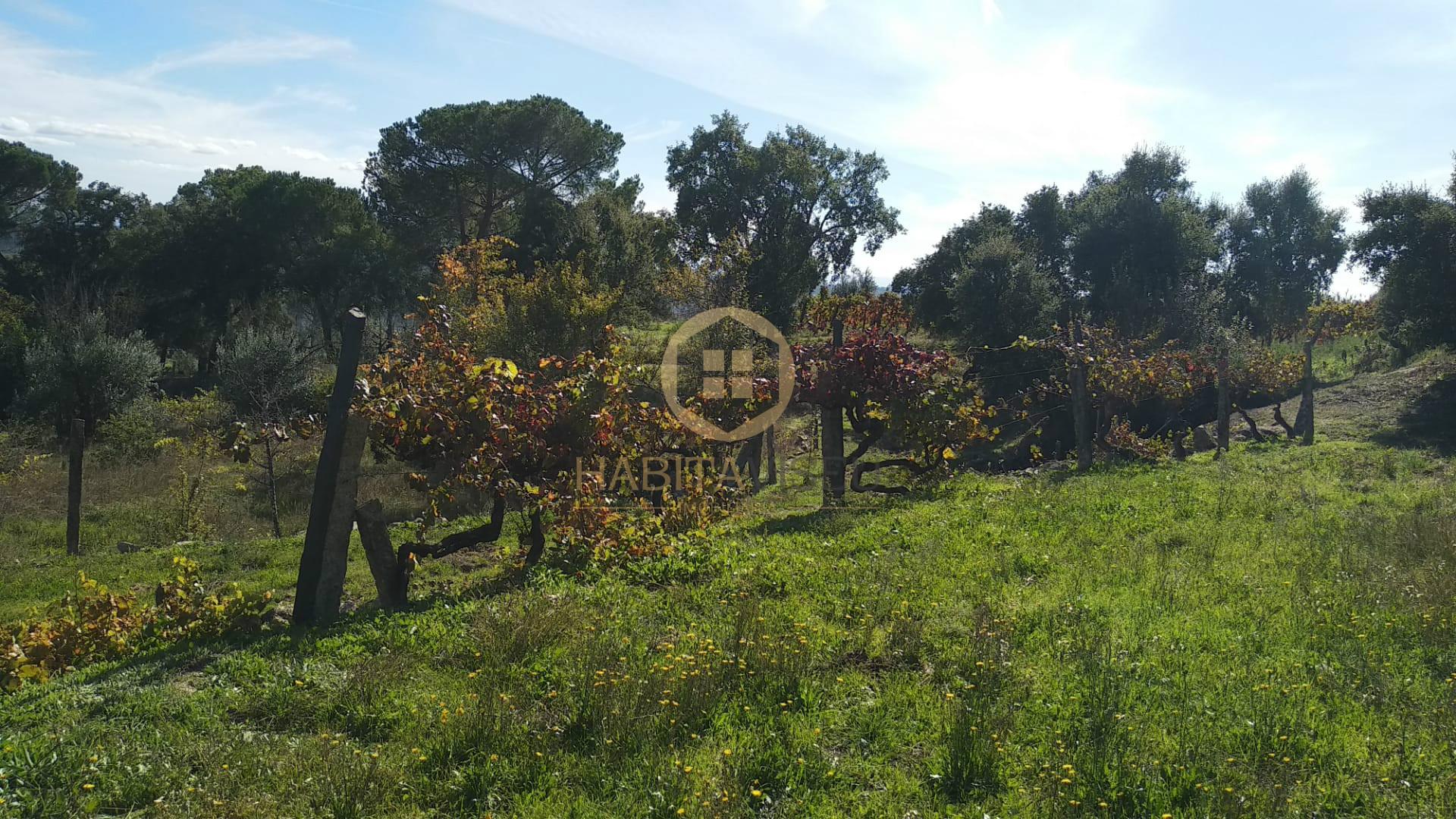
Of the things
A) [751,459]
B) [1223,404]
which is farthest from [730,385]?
[1223,404]

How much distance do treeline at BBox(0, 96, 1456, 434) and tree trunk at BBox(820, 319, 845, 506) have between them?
1331 centimetres

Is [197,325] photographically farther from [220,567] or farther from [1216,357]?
[1216,357]

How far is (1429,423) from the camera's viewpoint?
21.0m

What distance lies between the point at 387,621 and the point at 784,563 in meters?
3.88

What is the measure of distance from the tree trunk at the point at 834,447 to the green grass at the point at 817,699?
4605mm

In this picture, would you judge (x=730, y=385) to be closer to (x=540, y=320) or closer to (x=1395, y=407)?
(x=540, y=320)

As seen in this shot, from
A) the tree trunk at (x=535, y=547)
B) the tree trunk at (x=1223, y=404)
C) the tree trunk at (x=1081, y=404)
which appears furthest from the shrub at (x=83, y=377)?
the tree trunk at (x=1223, y=404)

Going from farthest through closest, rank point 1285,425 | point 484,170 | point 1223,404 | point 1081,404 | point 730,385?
point 484,170, point 1285,425, point 1223,404, point 1081,404, point 730,385

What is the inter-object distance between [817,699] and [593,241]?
27253 mm

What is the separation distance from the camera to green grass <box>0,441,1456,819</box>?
4.59m

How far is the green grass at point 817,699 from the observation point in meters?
4.59

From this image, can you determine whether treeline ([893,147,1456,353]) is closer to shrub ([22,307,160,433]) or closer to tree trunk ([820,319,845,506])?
tree trunk ([820,319,845,506])

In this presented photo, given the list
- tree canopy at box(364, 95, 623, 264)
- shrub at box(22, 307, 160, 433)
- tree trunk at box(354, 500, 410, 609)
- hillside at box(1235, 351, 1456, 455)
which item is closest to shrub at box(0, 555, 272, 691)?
tree trunk at box(354, 500, 410, 609)

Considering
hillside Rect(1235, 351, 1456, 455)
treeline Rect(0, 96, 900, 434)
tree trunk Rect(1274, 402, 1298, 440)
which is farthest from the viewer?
treeline Rect(0, 96, 900, 434)
